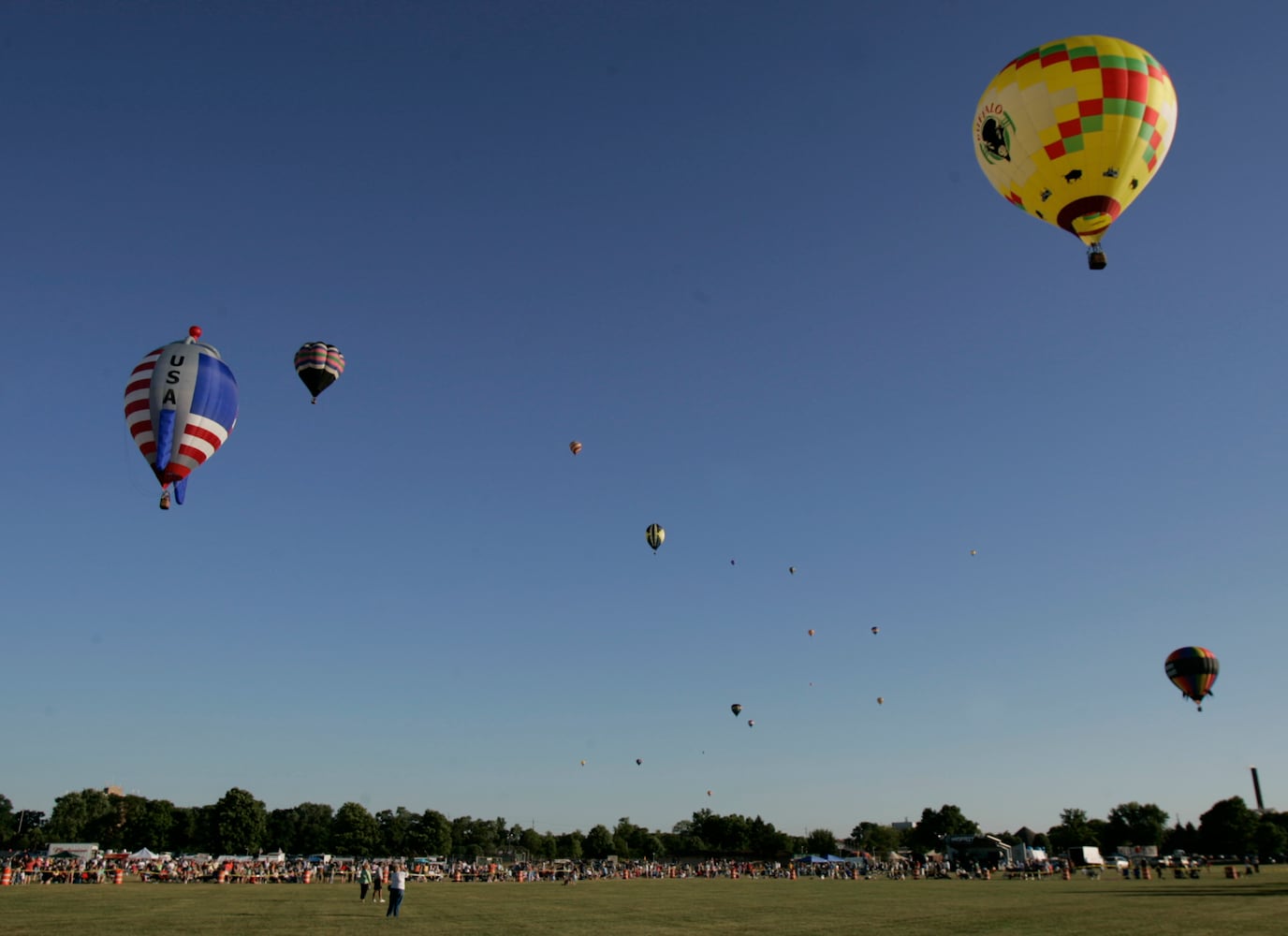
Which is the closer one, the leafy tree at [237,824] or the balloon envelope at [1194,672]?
the balloon envelope at [1194,672]

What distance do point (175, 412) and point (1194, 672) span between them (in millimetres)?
51405

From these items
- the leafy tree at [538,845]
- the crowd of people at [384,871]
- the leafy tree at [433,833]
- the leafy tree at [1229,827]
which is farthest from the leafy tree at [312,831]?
the leafy tree at [1229,827]

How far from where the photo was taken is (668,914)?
2381 cm

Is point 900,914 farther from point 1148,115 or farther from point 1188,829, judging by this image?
point 1188,829

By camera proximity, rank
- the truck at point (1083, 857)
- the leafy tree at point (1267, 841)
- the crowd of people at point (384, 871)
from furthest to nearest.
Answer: the leafy tree at point (1267, 841) < the truck at point (1083, 857) < the crowd of people at point (384, 871)

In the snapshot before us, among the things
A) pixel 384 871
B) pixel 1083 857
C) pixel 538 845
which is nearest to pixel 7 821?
pixel 538 845

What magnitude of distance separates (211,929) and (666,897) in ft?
61.6

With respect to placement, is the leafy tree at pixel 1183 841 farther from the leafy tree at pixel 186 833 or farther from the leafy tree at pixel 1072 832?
the leafy tree at pixel 186 833

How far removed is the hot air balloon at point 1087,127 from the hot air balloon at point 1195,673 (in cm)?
3861

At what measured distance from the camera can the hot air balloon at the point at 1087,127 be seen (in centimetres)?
1925

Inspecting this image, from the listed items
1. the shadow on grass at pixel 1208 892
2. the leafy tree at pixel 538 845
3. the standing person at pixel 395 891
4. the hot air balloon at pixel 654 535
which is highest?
the hot air balloon at pixel 654 535

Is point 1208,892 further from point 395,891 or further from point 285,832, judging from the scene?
point 285,832

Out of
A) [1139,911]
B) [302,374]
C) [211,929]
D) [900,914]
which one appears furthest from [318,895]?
[1139,911]

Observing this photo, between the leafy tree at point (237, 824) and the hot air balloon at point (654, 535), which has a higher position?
the hot air balloon at point (654, 535)
